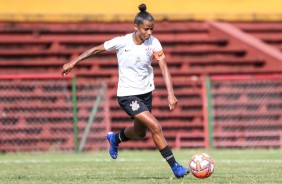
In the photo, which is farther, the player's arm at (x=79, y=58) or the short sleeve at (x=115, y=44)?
the short sleeve at (x=115, y=44)

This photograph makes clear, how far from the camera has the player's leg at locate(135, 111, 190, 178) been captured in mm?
10155

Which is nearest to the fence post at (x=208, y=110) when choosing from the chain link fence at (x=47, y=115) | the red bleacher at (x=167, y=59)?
the red bleacher at (x=167, y=59)

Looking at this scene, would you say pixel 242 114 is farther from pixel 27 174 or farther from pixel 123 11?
pixel 27 174

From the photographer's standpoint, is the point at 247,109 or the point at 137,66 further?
the point at 247,109

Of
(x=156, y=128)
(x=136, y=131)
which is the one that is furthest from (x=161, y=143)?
(x=136, y=131)

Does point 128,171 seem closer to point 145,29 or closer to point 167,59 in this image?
point 145,29

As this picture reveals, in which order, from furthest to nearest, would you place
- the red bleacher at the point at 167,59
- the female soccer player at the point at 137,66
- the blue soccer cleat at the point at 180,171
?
the red bleacher at the point at 167,59 → the female soccer player at the point at 137,66 → the blue soccer cleat at the point at 180,171

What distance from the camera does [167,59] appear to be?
20.9m

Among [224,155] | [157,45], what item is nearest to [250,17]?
[224,155]

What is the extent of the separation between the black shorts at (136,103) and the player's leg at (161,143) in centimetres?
9

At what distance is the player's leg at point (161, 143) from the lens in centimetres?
1015

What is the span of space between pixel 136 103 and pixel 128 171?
1632mm

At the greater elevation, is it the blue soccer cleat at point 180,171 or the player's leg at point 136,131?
the player's leg at point 136,131

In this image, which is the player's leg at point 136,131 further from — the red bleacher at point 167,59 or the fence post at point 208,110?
the fence post at point 208,110
